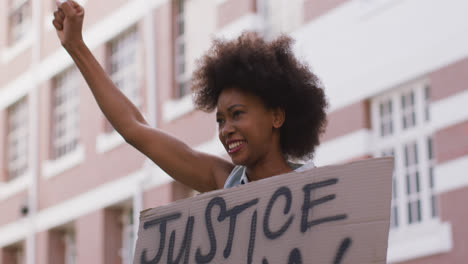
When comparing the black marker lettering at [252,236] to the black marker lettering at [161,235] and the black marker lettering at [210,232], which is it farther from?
the black marker lettering at [161,235]

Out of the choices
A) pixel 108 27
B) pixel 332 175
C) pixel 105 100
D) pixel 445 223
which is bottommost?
pixel 332 175

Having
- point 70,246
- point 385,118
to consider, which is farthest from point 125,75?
point 385,118

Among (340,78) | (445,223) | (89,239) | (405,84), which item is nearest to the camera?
(445,223)

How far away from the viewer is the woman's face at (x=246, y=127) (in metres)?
3.68

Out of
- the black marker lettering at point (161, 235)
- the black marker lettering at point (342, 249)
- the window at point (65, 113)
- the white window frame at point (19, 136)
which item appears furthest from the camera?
the white window frame at point (19, 136)

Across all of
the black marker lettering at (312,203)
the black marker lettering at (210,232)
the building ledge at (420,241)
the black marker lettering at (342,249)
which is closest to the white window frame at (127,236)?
the building ledge at (420,241)

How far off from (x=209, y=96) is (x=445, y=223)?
306 inches

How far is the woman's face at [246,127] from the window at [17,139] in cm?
1730

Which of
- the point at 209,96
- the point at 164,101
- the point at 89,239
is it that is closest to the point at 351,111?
the point at 164,101

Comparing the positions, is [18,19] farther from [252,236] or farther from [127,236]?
[252,236]

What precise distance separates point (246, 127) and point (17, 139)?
18020 millimetres

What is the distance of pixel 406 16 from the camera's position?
12.4m

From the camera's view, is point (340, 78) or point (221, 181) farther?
point (340, 78)

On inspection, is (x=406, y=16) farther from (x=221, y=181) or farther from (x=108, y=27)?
(x=221, y=181)
